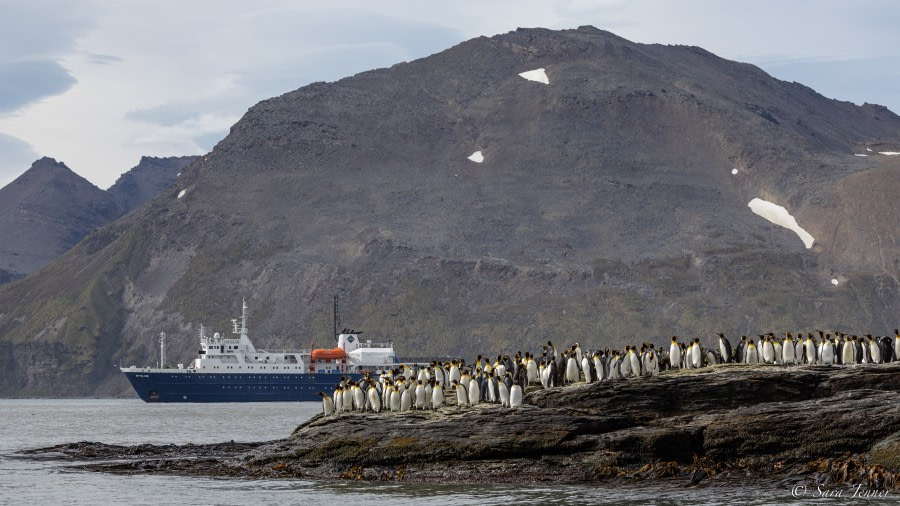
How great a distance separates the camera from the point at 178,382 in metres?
145

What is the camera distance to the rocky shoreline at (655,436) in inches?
1750

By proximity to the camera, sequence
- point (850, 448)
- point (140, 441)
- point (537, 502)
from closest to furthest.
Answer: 1. point (537, 502)
2. point (850, 448)
3. point (140, 441)

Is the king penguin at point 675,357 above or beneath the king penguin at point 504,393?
above

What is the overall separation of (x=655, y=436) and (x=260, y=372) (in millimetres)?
100320

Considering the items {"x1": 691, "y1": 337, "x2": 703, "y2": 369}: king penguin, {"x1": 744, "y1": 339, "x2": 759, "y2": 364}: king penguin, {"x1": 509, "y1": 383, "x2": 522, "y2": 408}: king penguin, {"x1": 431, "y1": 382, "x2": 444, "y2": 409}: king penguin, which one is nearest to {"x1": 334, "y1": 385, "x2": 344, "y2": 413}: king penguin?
{"x1": 431, "y1": 382, "x2": 444, "y2": 409}: king penguin

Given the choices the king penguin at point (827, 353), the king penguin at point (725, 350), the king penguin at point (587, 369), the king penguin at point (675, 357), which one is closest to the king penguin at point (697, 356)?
the king penguin at point (675, 357)

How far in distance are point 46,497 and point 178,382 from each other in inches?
3885

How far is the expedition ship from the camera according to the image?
14250 cm

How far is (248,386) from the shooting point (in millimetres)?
143250

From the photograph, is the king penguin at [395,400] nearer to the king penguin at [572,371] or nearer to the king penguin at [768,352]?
the king penguin at [572,371]

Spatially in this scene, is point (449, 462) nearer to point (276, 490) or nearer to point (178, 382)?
point (276, 490)

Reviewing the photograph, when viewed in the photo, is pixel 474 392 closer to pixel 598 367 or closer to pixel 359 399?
pixel 598 367

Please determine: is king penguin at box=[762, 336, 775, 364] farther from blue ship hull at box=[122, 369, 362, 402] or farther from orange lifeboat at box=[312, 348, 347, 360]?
orange lifeboat at box=[312, 348, 347, 360]

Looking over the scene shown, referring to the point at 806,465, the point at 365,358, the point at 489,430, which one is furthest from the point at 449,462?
the point at 365,358
